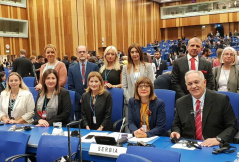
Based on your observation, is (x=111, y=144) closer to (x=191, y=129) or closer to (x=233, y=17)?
(x=191, y=129)

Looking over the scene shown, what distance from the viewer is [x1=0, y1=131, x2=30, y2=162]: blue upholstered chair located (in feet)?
8.76

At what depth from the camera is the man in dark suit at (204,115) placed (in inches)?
106

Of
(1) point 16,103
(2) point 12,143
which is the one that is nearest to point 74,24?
(1) point 16,103

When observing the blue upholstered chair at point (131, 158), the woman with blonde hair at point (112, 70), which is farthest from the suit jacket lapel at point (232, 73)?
the blue upholstered chair at point (131, 158)

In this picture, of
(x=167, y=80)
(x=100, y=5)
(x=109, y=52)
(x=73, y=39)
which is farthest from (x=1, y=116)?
(x=100, y=5)

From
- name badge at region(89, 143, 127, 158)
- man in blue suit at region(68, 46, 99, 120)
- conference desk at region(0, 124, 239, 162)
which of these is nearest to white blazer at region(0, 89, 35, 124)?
man in blue suit at region(68, 46, 99, 120)

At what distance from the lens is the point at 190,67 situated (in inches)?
152

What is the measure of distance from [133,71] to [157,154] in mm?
2318

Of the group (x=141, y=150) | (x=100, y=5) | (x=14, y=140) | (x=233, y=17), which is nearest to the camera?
(x=141, y=150)

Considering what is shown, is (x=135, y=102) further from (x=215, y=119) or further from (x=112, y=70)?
(x=112, y=70)

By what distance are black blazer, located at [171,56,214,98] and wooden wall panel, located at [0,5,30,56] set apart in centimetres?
1233

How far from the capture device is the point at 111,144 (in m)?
2.55

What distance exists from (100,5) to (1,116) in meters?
13.4

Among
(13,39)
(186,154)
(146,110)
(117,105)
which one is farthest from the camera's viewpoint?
(13,39)
